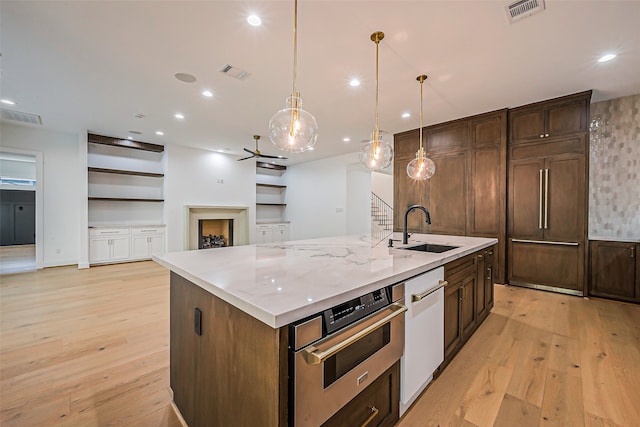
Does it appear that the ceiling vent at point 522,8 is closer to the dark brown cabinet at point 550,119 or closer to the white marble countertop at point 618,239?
the dark brown cabinet at point 550,119

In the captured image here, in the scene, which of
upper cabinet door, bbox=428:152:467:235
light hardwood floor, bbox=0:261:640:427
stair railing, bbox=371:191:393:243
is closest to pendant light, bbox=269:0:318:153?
light hardwood floor, bbox=0:261:640:427

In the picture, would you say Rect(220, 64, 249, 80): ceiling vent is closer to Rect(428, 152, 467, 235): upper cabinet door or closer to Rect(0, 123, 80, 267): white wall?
Rect(428, 152, 467, 235): upper cabinet door

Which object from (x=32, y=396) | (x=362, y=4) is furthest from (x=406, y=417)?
(x=362, y=4)

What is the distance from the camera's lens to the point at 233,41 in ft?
8.32

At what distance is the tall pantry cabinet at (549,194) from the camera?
3617 millimetres

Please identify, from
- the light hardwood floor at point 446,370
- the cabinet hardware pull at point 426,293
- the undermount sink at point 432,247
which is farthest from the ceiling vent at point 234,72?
the cabinet hardware pull at point 426,293

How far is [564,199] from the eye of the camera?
3.73 m

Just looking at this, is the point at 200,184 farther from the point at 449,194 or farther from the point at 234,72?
the point at 449,194

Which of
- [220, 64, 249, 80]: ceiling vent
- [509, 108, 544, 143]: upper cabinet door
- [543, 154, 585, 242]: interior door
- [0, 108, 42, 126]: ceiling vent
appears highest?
[0, 108, 42, 126]: ceiling vent

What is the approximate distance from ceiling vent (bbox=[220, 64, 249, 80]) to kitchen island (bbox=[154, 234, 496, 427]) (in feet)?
7.59

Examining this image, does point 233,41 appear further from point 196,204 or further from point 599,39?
point 196,204

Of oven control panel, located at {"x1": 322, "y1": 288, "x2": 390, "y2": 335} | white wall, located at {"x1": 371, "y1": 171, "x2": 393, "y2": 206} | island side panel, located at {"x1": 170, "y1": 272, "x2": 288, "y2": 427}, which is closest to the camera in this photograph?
island side panel, located at {"x1": 170, "y1": 272, "x2": 288, "y2": 427}

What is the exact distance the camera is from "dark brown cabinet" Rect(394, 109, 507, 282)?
14.0 feet

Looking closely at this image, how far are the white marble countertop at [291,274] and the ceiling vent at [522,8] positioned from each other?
1977 millimetres
